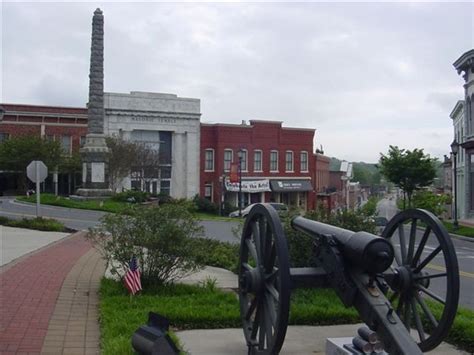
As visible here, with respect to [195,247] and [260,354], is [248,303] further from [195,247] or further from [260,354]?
[195,247]

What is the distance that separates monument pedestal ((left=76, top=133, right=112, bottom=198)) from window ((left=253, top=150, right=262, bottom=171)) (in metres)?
21.0

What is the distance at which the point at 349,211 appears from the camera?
994cm

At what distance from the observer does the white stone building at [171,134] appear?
51.7 meters

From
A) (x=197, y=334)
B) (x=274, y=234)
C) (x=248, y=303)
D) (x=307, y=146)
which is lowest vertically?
(x=197, y=334)

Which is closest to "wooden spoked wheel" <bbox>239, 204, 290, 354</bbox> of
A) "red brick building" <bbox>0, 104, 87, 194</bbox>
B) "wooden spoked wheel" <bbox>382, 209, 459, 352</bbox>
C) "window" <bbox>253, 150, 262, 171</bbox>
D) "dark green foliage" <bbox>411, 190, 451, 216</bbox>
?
"wooden spoked wheel" <bbox>382, 209, 459, 352</bbox>

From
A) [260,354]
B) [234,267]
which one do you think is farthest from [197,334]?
[234,267]

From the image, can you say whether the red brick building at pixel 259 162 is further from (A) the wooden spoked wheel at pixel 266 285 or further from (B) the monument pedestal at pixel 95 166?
(A) the wooden spoked wheel at pixel 266 285

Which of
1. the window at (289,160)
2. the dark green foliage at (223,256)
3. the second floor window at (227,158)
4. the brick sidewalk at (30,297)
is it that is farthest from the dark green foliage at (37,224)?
the window at (289,160)

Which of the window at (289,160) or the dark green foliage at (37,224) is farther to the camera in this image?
the window at (289,160)

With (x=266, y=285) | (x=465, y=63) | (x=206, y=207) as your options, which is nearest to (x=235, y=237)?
(x=266, y=285)

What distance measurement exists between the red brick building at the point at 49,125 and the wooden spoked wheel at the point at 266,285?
5305cm

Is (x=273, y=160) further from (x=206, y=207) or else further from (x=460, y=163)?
(x=460, y=163)

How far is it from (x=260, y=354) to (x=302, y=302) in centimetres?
336

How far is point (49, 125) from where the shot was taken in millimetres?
58094
